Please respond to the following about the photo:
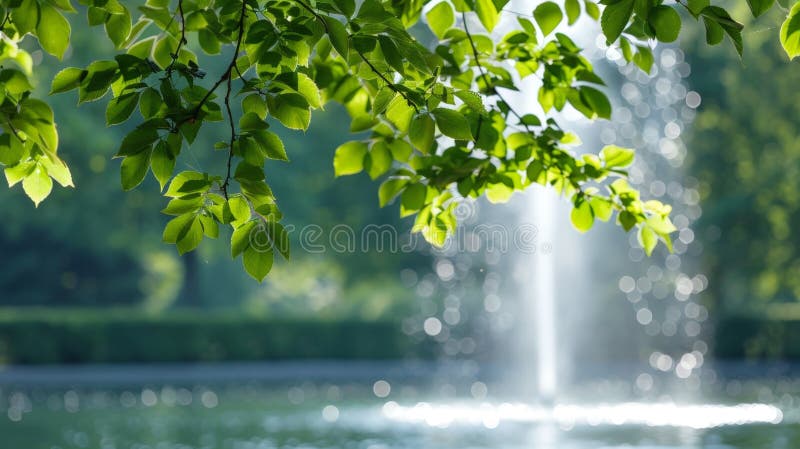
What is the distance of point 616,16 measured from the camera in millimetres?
1867

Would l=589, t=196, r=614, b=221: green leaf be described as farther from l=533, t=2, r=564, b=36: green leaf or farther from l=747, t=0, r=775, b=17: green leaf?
l=747, t=0, r=775, b=17: green leaf

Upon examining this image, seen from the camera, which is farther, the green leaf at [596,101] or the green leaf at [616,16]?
the green leaf at [596,101]

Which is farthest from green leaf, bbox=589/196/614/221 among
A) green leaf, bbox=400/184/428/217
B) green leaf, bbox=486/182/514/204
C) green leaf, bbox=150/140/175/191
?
green leaf, bbox=150/140/175/191

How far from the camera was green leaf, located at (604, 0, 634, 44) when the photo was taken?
1.86m

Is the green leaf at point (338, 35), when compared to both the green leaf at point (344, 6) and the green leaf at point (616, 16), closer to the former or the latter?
the green leaf at point (344, 6)

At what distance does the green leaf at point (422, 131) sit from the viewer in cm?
200

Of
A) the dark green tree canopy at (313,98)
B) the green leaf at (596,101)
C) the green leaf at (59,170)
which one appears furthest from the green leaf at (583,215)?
the green leaf at (59,170)

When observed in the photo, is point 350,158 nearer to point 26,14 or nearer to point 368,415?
point 26,14

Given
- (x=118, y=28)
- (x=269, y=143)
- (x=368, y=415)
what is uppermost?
(x=368, y=415)

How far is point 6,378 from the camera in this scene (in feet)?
61.9

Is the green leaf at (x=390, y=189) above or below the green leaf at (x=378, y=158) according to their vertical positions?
below

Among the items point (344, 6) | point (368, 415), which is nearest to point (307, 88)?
point (344, 6)

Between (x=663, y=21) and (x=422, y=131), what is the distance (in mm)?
538

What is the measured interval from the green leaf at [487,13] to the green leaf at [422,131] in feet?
1.74
